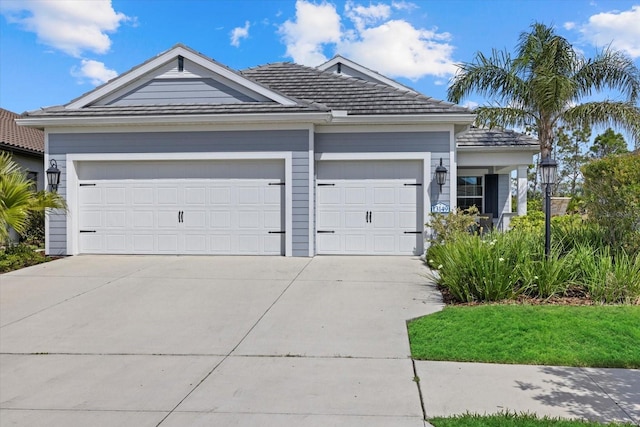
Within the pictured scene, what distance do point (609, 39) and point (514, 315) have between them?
→ 1398cm

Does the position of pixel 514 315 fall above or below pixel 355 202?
below

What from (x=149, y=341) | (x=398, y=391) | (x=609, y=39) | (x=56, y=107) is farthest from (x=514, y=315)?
(x=609, y=39)

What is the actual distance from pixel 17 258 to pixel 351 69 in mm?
12144

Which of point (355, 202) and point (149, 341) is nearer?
point (149, 341)

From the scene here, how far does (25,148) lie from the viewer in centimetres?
1384

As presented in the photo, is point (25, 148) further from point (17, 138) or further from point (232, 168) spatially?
point (232, 168)

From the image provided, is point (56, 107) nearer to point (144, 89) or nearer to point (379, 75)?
point (144, 89)

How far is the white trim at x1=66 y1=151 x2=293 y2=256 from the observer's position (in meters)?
10.3

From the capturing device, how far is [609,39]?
14578 mm

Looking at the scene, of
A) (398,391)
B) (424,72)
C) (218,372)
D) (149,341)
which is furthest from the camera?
(424,72)

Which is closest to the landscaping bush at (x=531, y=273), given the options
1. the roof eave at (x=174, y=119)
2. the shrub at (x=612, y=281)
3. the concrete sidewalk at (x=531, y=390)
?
the shrub at (x=612, y=281)

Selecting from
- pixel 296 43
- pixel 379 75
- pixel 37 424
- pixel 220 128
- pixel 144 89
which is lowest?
pixel 37 424

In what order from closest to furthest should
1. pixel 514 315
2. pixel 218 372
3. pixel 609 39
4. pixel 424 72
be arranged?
pixel 218 372 → pixel 514 315 → pixel 609 39 → pixel 424 72

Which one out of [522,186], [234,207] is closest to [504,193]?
[522,186]
